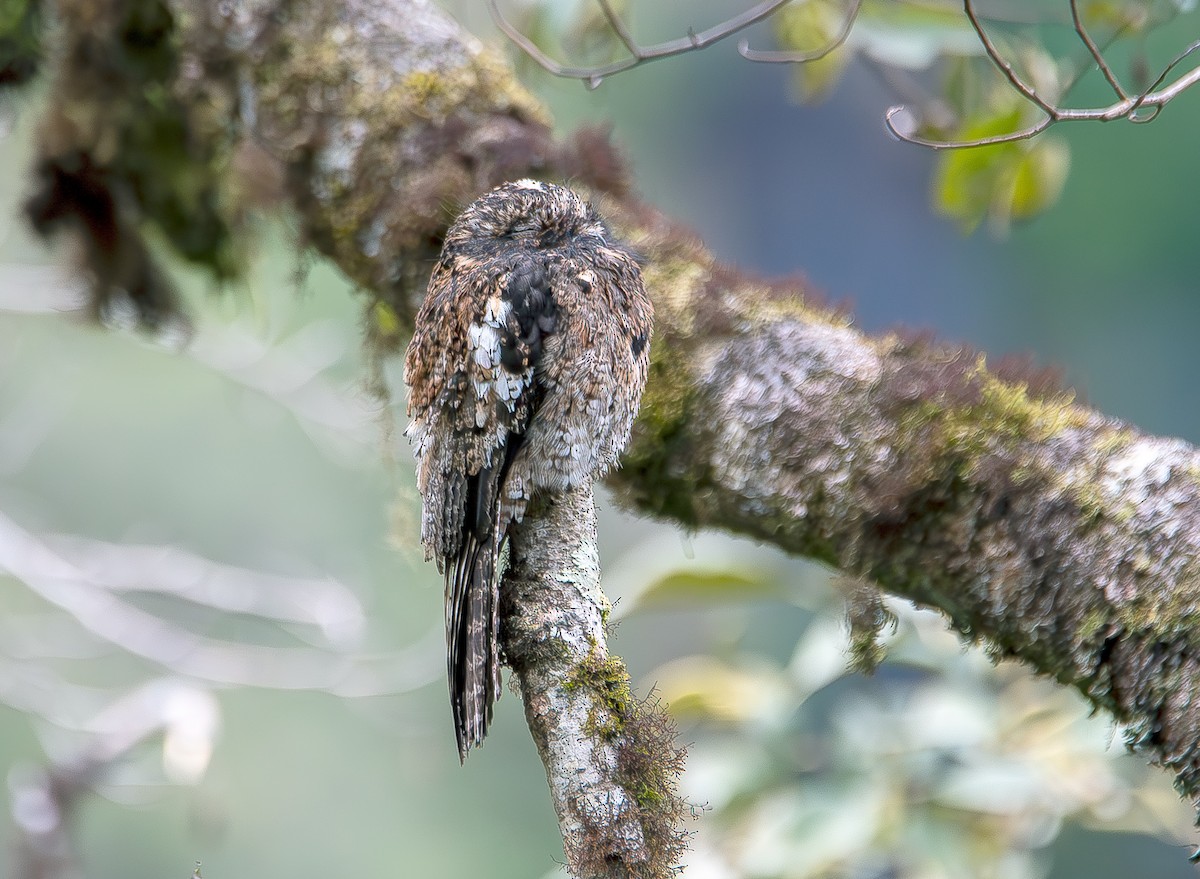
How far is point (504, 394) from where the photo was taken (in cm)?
170

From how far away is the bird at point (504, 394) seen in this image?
1.68 meters

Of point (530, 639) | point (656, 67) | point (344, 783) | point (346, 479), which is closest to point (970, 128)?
point (530, 639)

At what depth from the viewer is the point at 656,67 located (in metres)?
14.5

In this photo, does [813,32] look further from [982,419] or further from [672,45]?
[982,419]

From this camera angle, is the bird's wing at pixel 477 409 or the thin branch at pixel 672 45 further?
the thin branch at pixel 672 45

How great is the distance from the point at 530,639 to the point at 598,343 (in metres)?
0.47

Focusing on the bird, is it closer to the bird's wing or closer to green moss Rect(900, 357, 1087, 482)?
the bird's wing

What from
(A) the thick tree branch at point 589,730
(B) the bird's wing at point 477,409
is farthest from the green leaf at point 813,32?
(A) the thick tree branch at point 589,730

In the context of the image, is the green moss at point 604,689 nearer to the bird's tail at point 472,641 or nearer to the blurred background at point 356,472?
the bird's tail at point 472,641

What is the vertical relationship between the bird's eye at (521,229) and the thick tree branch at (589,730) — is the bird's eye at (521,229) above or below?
above

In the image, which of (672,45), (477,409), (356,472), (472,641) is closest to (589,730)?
(472,641)

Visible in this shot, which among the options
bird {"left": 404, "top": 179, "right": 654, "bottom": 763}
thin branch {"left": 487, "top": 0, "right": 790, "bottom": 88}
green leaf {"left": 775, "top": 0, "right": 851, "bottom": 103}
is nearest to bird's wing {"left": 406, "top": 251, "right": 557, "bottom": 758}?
bird {"left": 404, "top": 179, "right": 654, "bottom": 763}

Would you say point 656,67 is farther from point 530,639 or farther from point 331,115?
point 530,639

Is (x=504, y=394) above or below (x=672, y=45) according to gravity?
below
